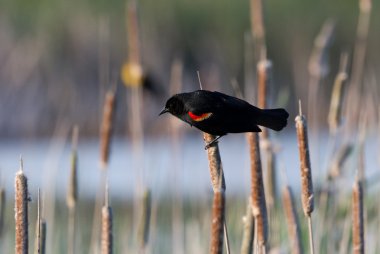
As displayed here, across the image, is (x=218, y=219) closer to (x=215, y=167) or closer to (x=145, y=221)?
(x=215, y=167)

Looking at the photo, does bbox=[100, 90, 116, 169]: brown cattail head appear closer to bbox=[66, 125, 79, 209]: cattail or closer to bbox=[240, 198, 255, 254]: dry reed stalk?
bbox=[66, 125, 79, 209]: cattail

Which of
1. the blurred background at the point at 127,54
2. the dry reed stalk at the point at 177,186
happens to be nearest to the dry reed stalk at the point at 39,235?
the dry reed stalk at the point at 177,186

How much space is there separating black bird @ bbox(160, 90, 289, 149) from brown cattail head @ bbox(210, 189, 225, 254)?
359 millimetres

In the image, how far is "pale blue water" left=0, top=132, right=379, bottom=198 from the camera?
3420 millimetres

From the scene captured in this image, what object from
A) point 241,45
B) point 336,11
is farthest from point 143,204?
point 336,11

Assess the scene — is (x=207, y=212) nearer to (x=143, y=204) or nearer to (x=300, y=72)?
(x=143, y=204)

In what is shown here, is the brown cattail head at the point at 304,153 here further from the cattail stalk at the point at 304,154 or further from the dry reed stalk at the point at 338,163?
the dry reed stalk at the point at 338,163

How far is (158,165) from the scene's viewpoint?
12.1ft

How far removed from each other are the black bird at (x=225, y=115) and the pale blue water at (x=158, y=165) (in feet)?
1.11

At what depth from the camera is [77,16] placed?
406 inches

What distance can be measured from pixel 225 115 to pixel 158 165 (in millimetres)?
1543

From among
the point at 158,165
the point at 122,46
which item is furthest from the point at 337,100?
the point at 122,46

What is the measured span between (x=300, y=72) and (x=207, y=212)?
574 centimetres

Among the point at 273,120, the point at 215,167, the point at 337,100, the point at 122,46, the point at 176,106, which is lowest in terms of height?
the point at 215,167
